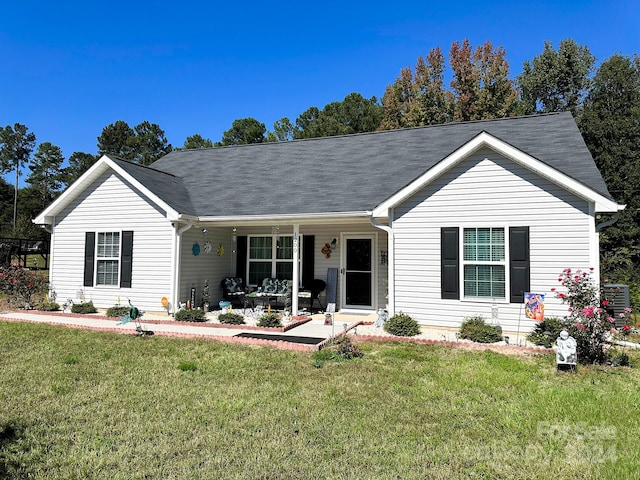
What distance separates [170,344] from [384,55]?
23.0m

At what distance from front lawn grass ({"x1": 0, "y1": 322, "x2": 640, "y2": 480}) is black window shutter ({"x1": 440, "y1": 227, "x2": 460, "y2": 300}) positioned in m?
2.11

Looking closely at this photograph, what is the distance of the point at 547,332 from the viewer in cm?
791

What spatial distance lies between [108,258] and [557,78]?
28508 mm

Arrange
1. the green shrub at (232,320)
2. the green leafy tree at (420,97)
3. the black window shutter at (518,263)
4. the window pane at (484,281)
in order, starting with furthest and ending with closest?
1. the green leafy tree at (420,97)
2. the green shrub at (232,320)
3. the window pane at (484,281)
4. the black window shutter at (518,263)

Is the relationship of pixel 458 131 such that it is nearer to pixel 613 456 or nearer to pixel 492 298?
pixel 492 298

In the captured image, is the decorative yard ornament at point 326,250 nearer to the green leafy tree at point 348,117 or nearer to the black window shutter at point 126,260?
the black window shutter at point 126,260

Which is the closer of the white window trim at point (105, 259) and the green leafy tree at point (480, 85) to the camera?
the white window trim at point (105, 259)

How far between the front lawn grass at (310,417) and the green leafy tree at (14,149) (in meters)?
61.5

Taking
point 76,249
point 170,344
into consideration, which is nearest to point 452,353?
point 170,344

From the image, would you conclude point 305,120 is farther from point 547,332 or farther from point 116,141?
point 547,332

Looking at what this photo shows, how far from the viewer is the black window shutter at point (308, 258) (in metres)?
12.2

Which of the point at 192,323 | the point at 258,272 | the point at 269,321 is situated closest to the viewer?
the point at 269,321

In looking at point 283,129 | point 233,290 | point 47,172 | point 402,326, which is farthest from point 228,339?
point 47,172

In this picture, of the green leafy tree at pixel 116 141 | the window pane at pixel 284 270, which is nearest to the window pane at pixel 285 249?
the window pane at pixel 284 270
